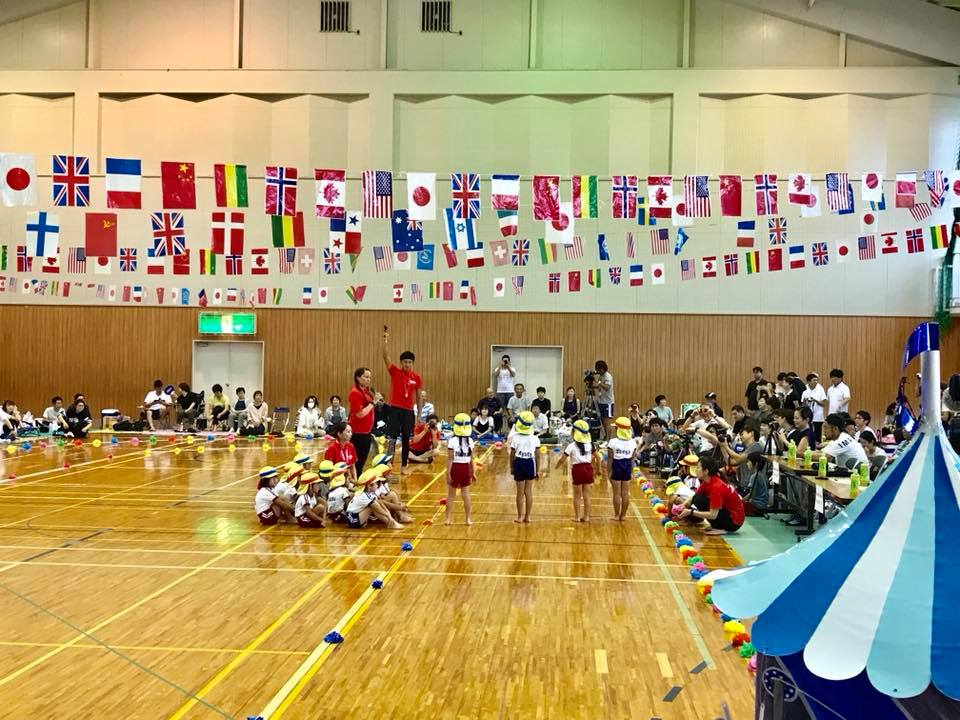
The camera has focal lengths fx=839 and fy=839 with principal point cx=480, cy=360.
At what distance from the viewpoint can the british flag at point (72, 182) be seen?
16.2m

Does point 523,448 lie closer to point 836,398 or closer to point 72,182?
point 836,398

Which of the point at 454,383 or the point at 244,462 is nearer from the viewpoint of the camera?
the point at 244,462

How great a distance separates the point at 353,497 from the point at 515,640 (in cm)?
499

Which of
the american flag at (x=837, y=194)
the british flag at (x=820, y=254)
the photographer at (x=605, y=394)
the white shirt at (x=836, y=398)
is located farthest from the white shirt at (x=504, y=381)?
the american flag at (x=837, y=194)

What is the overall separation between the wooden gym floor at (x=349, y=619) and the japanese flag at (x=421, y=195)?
6.80 meters

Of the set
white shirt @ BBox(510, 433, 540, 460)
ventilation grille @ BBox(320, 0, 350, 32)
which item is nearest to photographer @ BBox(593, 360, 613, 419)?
white shirt @ BBox(510, 433, 540, 460)

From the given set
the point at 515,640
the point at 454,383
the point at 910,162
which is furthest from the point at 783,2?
the point at 515,640

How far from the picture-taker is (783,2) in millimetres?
24656

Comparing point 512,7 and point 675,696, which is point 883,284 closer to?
point 512,7

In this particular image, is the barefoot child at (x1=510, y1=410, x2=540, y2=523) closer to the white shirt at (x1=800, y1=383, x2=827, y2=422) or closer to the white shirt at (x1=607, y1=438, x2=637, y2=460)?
the white shirt at (x1=607, y1=438, x2=637, y2=460)

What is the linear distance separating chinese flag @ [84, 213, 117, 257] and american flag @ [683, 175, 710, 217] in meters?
12.5

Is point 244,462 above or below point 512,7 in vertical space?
below

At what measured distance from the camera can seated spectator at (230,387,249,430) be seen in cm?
2480

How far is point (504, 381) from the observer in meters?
24.3
